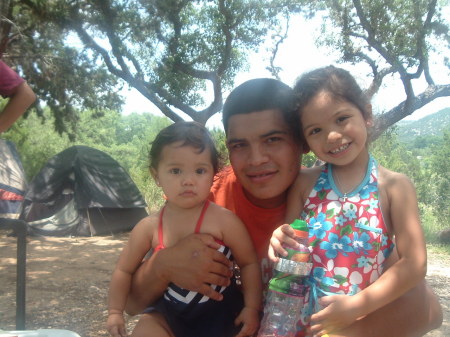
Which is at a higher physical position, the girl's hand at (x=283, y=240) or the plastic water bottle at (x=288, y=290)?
the girl's hand at (x=283, y=240)

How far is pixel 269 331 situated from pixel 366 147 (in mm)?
812

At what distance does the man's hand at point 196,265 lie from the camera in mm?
1706

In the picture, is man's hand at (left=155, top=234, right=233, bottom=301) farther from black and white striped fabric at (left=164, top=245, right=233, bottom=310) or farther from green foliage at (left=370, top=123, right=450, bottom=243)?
green foliage at (left=370, top=123, right=450, bottom=243)

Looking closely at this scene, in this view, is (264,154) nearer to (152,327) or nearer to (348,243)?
(348,243)

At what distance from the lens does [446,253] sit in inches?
372

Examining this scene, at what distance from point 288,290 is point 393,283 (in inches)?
13.9

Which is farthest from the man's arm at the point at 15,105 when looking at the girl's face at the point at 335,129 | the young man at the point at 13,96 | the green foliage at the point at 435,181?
the green foliage at the point at 435,181

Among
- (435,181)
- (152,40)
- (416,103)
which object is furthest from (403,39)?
(435,181)

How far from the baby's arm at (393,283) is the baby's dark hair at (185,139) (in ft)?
2.54

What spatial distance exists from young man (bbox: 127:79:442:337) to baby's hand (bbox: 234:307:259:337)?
12cm

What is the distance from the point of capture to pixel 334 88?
167cm

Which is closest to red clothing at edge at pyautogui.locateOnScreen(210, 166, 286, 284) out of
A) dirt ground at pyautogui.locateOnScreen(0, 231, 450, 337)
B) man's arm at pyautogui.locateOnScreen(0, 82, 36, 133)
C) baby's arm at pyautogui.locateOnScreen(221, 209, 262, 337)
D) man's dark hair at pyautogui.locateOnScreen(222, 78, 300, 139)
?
baby's arm at pyautogui.locateOnScreen(221, 209, 262, 337)

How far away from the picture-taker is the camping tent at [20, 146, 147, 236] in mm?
8758

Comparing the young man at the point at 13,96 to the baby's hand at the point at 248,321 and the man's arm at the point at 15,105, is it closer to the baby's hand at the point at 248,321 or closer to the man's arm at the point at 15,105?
the man's arm at the point at 15,105
